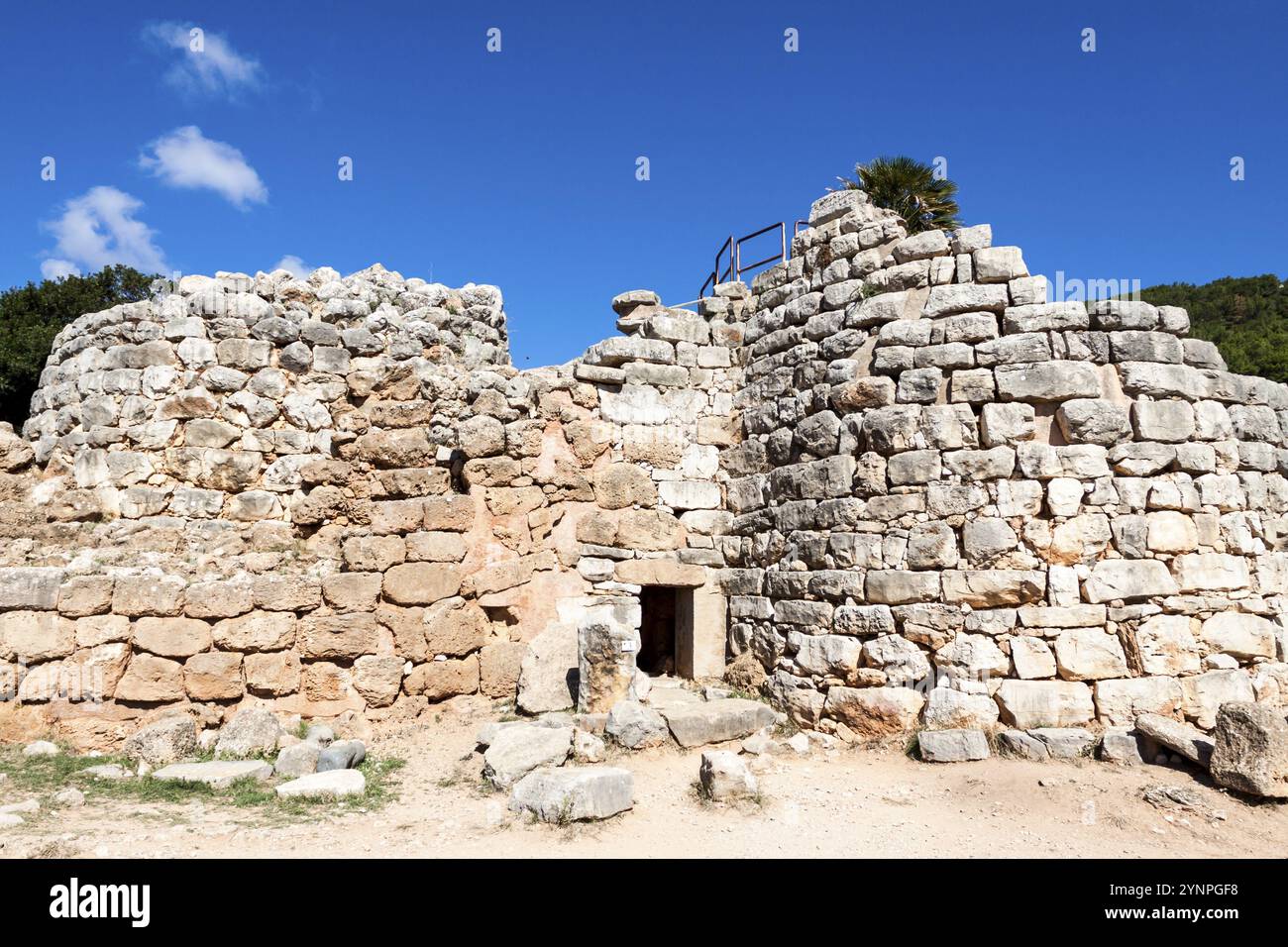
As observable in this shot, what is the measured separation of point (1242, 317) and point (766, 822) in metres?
31.0

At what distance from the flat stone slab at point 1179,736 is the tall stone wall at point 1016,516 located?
0.29m

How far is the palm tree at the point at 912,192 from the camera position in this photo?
41.3 feet

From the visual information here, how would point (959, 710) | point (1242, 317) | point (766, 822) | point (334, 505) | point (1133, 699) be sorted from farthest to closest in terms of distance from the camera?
point (1242, 317) → point (334, 505) → point (959, 710) → point (1133, 699) → point (766, 822)

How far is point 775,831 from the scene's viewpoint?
5.52 meters

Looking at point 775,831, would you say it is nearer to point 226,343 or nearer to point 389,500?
point 389,500

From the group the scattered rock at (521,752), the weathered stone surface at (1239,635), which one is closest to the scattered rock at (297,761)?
the scattered rock at (521,752)

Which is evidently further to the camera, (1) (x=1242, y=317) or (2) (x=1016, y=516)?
(1) (x=1242, y=317)

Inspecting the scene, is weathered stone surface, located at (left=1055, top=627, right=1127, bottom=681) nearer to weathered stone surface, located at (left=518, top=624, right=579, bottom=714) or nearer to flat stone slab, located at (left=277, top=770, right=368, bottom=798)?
weathered stone surface, located at (left=518, top=624, right=579, bottom=714)

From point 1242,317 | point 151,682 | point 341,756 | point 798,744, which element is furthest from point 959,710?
point 1242,317

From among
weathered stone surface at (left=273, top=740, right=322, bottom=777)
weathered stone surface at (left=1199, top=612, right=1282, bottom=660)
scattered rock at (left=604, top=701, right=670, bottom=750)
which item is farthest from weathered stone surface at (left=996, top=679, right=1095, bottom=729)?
weathered stone surface at (left=273, top=740, right=322, bottom=777)

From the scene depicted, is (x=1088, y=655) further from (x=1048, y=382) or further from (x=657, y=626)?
(x=657, y=626)

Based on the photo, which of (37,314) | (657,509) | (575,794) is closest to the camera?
(575,794)

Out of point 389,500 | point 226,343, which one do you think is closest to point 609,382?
point 389,500

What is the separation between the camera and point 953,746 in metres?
6.89
